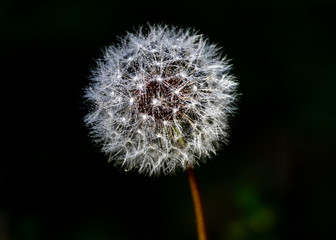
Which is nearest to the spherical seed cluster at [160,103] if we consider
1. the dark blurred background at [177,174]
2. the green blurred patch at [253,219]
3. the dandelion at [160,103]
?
the dandelion at [160,103]

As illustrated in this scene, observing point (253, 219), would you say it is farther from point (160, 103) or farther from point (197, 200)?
point (160, 103)

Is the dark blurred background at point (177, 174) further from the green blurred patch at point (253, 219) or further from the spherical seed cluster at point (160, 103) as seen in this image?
the spherical seed cluster at point (160, 103)

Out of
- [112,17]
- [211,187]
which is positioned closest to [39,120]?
[112,17]

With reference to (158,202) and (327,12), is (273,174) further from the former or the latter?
(327,12)

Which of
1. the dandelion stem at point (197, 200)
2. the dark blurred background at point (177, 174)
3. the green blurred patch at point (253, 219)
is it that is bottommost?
the dandelion stem at point (197, 200)

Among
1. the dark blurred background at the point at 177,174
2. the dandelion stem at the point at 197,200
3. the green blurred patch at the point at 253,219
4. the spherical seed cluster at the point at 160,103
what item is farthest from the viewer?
the dark blurred background at the point at 177,174

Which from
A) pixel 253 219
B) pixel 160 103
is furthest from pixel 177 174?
pixel 160 103

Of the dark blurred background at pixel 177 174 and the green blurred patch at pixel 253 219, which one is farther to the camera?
the dark blurred background at pixel 177 174
